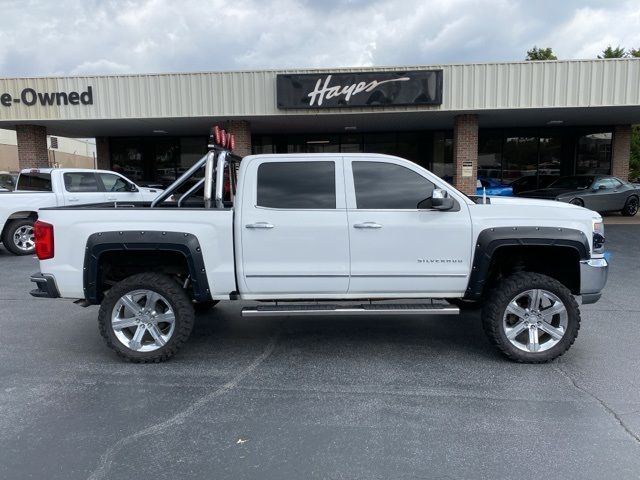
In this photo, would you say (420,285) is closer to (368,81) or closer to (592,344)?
(592,344)

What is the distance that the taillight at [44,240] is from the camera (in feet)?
15.0

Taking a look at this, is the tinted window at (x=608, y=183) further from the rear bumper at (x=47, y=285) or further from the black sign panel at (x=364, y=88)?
the rear bumper at (x=47, y=285)

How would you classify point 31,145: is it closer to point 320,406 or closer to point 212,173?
point 212,173

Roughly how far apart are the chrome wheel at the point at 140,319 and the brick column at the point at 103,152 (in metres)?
21.8

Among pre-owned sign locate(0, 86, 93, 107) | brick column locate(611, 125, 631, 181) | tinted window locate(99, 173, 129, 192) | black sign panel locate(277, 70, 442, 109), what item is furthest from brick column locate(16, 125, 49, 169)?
brick column locate(611, 125, 631, 181)

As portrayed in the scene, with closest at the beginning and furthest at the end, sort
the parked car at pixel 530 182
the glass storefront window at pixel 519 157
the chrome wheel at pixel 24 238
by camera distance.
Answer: the chrome wheel at pixel 24 238
the parked car at pixel 530 182
the glass storefront window at pixel 519 157

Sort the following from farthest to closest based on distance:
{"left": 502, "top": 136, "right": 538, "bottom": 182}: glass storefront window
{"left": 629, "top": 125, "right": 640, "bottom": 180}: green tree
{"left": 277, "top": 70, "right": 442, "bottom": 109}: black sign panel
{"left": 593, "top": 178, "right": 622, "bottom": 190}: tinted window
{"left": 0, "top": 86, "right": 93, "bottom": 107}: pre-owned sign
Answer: {"left": 629, "top": 125, "right": 640, "bottom": 180}: green tree, {"left": 502, "top": 136, "right": 538, "bottom": 182}: glass storefront window, {"left": 593, "top": 178, "right": 622, "bottom": 190}: tinted window, {"left": 0, "top": 86, "right": 93, "bottom": 107}: pre-owned sign, {"left": 277, "top": 70, "right": 442, "bottom": 109}: black sign panel

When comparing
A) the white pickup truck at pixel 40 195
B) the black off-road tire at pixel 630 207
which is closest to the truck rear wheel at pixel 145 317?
the white pickup truck at pixel 40 195

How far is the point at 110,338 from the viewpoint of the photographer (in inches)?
183

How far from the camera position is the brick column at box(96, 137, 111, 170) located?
78.9 feet

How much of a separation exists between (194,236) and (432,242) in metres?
2.14

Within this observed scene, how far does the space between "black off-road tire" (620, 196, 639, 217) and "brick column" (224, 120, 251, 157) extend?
1337 cm

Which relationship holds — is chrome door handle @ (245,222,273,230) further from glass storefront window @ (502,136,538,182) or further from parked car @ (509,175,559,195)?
glass storefront window @ (502,136,538,182)

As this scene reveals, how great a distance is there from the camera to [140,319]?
469 centimetres
